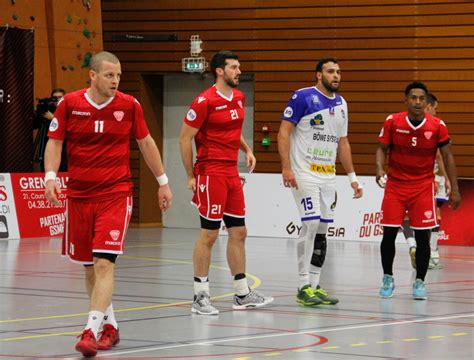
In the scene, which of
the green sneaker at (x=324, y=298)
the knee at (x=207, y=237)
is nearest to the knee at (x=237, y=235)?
the knee at (x=207, y=237)

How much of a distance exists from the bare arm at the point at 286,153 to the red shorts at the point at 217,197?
54cm

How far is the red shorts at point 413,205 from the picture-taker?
1138 cm

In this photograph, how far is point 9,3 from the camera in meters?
22.0

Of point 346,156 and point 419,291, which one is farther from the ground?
point 346,156

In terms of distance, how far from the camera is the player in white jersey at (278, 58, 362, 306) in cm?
1086

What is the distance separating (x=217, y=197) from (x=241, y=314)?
1056mm

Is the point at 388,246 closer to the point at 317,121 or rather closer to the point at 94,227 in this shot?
the point at 317,121

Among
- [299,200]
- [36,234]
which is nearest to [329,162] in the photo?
[299,200]

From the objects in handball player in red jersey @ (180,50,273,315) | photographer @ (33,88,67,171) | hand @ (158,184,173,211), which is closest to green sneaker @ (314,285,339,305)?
handball player in red jersey @ (180,50,273,315)

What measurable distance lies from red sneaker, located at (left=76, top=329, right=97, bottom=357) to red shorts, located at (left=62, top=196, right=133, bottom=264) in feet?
2.09

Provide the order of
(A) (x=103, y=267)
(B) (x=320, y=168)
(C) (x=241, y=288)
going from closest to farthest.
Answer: (A) (x=103, y=267) → (C) (x=241, y=288) → (B) (x=320, y=168)

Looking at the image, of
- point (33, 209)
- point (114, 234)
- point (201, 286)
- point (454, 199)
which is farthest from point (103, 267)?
point (33, 209)

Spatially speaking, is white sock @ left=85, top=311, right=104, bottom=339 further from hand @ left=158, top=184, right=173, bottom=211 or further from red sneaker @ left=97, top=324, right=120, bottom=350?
hand @ left=158, top=184, right=173, bottom=211

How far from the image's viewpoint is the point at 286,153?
1085 centimetres
